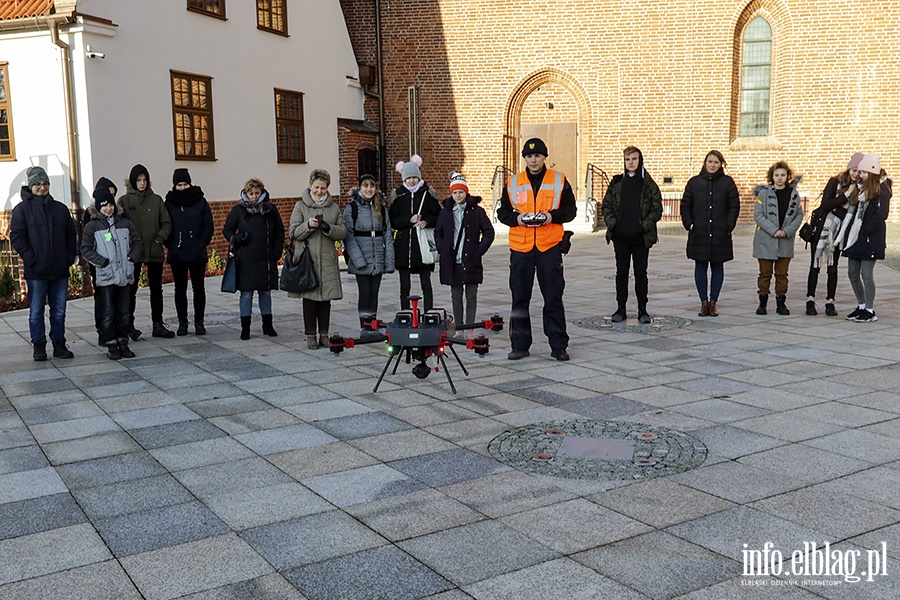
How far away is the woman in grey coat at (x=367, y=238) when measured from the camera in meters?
8.69

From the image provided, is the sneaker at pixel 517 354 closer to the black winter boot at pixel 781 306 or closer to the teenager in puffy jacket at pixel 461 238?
the teenager in puffy jacket at pixel 461 238

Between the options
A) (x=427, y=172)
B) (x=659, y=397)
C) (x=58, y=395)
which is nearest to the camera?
(x=659, y=397)

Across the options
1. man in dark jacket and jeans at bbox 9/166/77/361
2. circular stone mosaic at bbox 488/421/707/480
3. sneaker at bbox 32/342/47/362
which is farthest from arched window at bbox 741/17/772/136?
circular stone mosaic at bbox 488/421/707/480

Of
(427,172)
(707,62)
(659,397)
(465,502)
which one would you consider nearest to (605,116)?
(707,62)

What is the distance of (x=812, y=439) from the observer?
5301mm

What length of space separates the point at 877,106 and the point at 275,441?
21341mm


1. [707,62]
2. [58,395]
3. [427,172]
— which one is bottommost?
[58,395]

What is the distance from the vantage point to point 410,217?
9.03m

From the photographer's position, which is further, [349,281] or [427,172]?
[427,172]

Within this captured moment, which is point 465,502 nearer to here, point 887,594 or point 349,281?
point 887,594

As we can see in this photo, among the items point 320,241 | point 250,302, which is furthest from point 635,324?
point 250,302

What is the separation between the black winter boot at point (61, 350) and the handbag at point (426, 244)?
3.55 m

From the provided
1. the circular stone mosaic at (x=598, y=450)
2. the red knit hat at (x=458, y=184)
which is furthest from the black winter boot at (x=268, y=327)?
the circular stone mosaic at (x=598, y=450)

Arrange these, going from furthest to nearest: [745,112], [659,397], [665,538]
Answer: [745,112] → [659,397] → [665,538]
